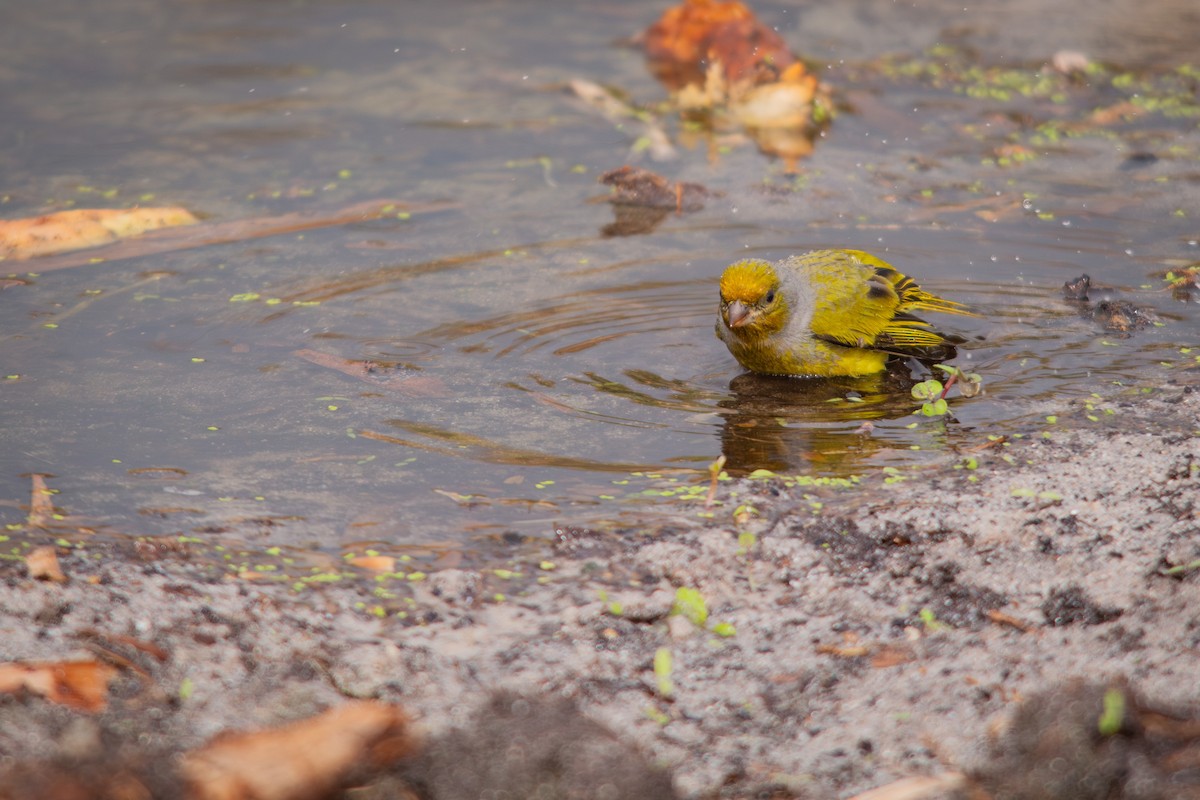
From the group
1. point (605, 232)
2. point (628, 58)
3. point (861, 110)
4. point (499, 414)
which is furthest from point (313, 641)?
point (628, 58)

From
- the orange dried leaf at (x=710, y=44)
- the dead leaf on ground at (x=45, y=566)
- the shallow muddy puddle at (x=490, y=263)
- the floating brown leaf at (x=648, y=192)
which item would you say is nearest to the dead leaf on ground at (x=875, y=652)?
the shallow muddy puddle at (x=490, y=263)

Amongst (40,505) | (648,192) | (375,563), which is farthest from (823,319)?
(40,505)

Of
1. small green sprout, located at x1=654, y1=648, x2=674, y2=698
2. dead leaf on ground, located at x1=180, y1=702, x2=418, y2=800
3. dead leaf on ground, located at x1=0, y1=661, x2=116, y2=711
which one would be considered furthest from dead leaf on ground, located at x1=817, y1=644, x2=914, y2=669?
dead leaf on ground, located at x1=0, y1=661, x2=116, y2=711

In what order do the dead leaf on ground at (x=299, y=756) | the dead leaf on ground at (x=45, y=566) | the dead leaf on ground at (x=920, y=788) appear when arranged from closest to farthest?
Answer: 1. the dead leaf on ground at (x=299, y=756)
2. the dead leaf on ground at (x=920, y=788)
3. the dead leaf on ground at (x=45, y=566)

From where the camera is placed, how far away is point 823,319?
573cm

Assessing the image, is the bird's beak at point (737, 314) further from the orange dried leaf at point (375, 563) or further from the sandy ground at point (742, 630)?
the orange dried leaf at point (375, 563)

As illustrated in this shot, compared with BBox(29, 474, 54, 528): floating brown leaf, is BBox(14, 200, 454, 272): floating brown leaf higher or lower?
higher

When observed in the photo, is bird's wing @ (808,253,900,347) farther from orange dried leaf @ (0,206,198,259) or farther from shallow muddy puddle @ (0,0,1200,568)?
orange dried leaf @ (0,206,198,259)

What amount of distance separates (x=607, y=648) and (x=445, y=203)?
4501 millimetres

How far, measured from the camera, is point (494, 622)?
11.6 ft

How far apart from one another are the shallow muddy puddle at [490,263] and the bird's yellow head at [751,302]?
0.27 meters

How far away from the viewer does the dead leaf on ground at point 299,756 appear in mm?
2738

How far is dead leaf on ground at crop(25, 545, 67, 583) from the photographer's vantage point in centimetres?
363

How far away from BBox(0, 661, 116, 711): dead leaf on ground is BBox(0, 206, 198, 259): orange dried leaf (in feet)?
A: 13.1
